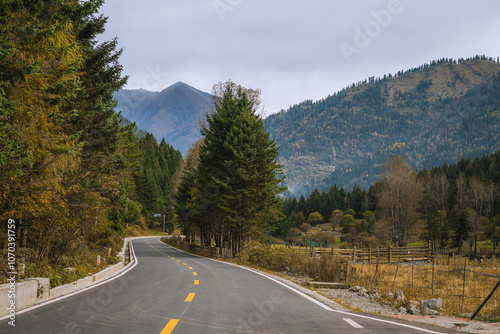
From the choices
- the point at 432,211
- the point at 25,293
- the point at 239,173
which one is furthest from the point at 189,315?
the point at 432,211

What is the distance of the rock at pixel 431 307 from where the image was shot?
36.8 ft

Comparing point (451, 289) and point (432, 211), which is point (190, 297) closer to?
point (451, 289)

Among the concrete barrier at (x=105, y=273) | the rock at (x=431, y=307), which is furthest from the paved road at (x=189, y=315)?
the rock at (x=431, y=307)

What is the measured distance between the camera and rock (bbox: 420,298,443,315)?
11211 mm

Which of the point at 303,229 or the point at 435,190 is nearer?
the point at 435,190

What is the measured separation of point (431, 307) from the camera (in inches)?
460

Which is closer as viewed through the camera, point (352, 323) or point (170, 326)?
point (170, 326)

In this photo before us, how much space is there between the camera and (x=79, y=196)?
53.4ft

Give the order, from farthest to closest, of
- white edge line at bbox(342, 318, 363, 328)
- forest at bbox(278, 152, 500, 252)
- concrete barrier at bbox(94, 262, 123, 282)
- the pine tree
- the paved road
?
forest at bbox(278, 152, 500, 252) < the pine tree < concrete barrier at bbox(94, 262, 123, 282) < white edge line at bbox(342, 318, 363, 328) < the paved road

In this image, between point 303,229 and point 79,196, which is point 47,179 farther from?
point 303,229

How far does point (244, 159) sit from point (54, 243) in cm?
1636

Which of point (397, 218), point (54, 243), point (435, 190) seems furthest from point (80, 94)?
point (435, 190)

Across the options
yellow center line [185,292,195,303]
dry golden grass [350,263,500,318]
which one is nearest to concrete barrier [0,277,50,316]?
yellow center line [185,292,195,303]

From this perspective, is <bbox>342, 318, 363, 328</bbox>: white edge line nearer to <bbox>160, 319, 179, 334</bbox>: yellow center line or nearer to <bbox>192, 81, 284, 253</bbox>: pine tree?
<bbox>160, 319, 179, 334</bbox>: yellow center line
